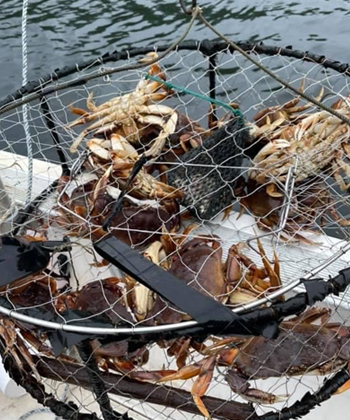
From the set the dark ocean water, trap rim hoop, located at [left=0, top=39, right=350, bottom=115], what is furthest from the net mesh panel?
the dark ocean water

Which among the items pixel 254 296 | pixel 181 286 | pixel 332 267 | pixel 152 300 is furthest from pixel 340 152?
pixel 181 286

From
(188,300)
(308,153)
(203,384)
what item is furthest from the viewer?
(308,153)

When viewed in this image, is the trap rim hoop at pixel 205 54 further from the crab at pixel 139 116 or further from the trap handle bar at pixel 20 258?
the trap handle bar at pixel 20 258

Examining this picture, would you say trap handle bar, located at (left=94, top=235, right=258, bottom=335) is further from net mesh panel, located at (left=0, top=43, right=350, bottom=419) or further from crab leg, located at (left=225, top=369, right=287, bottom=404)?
crab leg, located at (left=225, top=369, right=287, bottom=404)

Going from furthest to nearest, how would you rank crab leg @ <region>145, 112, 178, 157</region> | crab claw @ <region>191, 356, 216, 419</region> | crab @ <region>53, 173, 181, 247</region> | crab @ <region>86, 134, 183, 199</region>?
crab leg @ <region>145, 112, 178, 157</region>
crab @ <region>86, 134, 183, 199</region>
crab @ <region>53, 173, 181, 247</region>
crab claw @ <region>191, 356, 216, 419</region>

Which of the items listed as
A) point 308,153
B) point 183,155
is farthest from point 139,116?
point 308,153

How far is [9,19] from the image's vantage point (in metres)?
5.68

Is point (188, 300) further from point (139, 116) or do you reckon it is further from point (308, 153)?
point (139, 116)

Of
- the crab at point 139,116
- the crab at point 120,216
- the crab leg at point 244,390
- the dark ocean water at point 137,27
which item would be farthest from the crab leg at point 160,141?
the dark ocean water at point 137,27

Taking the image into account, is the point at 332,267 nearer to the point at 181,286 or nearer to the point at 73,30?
the point at 181,286

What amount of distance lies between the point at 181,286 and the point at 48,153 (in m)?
2.91

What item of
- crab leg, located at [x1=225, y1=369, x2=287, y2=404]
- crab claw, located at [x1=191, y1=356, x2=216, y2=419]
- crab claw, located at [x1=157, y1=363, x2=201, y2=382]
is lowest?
crab leg, located at [x1=225, y1=369, x2=287, y2=404]

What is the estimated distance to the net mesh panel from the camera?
1.30 metres

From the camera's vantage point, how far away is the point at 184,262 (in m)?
1.47
